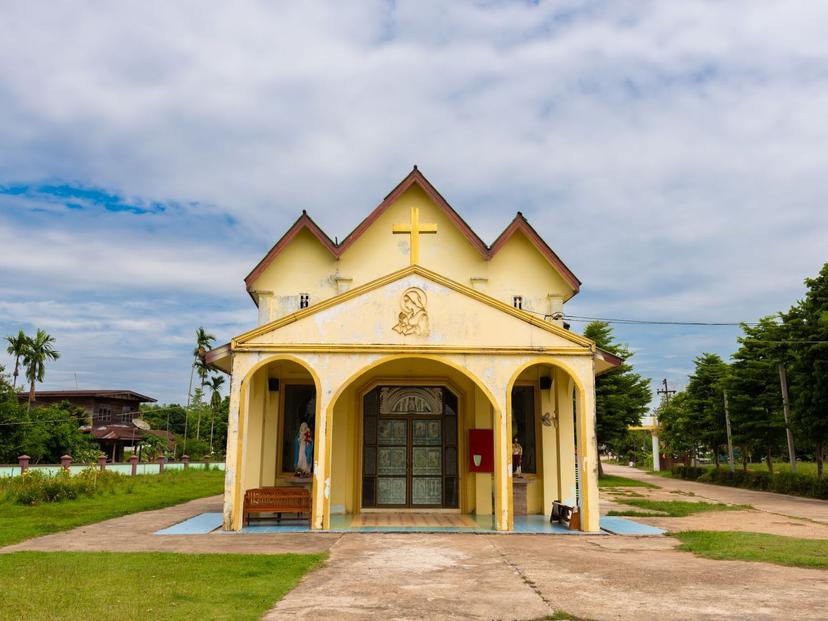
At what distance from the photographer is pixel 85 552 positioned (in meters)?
9.56

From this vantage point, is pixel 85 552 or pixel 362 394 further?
pixel 362 394

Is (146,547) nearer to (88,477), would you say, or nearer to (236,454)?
(236,454)

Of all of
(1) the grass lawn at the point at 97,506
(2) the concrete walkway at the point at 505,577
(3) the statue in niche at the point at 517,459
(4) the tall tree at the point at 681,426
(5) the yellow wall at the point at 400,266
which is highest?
(5) the yellow wall at the point at 400,266

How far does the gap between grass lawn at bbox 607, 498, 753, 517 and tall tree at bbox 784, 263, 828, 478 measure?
5119 millimetres

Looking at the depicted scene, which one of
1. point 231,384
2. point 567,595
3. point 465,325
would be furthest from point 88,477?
point 567,595

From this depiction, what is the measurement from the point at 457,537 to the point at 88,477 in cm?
1484

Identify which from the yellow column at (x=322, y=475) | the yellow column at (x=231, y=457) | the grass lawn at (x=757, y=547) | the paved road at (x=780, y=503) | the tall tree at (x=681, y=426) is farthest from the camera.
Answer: the tall tree at (x=681, y=426)

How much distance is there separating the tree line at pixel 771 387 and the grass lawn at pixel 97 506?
21.0 metres

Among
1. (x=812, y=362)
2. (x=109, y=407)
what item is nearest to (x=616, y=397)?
(x=812, y=362)

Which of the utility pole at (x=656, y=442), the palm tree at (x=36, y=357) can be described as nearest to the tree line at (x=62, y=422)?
the palm tree at (x=36, y=357)

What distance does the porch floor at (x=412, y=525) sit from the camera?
1216 centimetres

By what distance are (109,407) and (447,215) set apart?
4695 cm

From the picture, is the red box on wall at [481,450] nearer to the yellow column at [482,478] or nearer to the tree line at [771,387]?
the yellow column at [482,478]

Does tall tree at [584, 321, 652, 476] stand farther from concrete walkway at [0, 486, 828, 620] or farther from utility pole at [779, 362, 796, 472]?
concrete walkway at [0, 486, 828, 620]
